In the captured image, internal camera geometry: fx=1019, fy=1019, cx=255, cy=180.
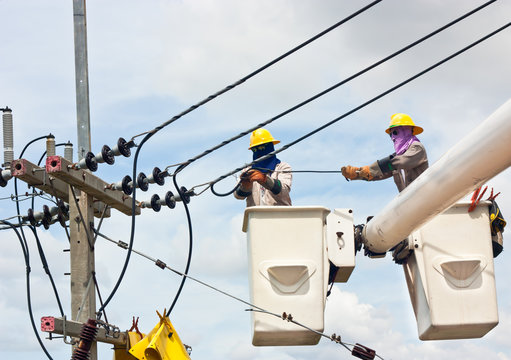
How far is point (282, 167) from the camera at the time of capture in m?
10.4

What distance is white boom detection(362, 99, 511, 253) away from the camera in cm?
697

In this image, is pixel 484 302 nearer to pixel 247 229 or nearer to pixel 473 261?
pixel 473 261

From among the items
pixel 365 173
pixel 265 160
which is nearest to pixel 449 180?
pixel 365 173

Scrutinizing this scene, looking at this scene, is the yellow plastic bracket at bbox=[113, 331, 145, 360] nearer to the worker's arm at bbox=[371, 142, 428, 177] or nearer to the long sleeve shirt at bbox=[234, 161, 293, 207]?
the long sleeve shirt at bbox=[234, 161, 293, 207]

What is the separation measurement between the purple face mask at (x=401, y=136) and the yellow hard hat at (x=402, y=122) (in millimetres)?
→ 38

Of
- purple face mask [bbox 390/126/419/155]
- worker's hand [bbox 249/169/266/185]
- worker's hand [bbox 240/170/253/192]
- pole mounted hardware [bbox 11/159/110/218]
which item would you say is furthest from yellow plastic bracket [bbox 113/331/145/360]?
purple face mask [bbox 390/126/419/155]

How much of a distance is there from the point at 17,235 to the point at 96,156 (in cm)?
184

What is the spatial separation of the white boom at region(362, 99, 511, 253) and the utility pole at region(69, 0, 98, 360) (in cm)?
287

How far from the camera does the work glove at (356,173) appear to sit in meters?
9.33

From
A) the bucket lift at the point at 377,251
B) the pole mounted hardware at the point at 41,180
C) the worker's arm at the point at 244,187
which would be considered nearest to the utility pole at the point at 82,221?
the pole mounted hardware at the point at 41,180

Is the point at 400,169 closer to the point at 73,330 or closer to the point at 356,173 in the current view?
the point at 356,173

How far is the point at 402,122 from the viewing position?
31.7 feet

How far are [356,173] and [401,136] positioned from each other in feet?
2.13

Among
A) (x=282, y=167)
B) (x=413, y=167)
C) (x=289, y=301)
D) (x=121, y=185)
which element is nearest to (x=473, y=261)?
(x=413, y=167)
